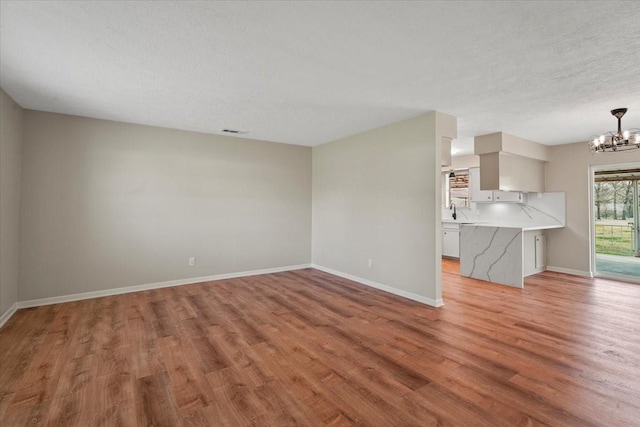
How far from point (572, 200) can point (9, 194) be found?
29.2ft

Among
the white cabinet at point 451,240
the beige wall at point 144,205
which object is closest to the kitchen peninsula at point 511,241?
the white cabinet at point 451,240

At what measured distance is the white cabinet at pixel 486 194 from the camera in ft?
20.3

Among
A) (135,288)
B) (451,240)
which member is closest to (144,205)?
(135,288)

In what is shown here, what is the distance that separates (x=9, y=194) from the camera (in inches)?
133

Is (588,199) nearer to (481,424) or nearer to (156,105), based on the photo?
(481,424)

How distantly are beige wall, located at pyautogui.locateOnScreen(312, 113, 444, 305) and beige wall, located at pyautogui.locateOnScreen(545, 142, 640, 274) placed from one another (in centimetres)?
387

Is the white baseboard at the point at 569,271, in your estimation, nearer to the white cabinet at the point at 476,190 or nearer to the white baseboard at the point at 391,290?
the white cabinet at the point at 476,190

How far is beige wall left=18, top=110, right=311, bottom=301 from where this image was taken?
12.7 ft

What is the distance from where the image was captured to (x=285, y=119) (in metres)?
4.26

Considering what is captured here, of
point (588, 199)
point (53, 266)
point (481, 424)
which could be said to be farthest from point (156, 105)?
point (588, 199)

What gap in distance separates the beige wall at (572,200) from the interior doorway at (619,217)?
61cm

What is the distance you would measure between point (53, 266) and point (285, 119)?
12.3ft

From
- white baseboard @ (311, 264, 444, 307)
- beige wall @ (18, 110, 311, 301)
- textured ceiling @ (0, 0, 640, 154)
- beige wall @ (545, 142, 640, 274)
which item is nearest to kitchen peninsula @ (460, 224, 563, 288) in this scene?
beige wall @ (545, 142, 640, 274)

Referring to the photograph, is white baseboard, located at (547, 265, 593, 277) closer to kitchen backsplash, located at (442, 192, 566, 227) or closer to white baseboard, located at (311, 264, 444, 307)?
kitchen backsplash, located at (442, 192, 566, 227)
